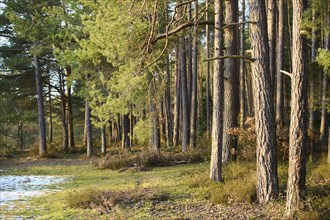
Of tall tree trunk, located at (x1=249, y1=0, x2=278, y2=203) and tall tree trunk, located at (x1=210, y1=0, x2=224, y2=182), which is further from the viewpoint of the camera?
tall tree trunk, located at (x1=210, y1=0, x2=224, y2=182)

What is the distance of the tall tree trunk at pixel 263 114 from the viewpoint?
7.48 m

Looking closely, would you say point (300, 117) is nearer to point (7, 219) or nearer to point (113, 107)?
point (7, 219)

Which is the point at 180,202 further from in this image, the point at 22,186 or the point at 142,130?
the point at 142,130

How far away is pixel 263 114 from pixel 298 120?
3.84 ft

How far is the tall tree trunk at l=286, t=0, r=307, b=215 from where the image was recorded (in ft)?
20.9

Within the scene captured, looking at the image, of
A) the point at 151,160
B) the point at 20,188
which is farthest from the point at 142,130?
the point at 20,188

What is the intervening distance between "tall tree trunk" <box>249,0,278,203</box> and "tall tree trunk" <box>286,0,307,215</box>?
1.03 meters

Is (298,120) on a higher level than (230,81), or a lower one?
lower

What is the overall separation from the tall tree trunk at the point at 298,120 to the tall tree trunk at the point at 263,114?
1033 millimetres

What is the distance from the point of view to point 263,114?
24.6 ft

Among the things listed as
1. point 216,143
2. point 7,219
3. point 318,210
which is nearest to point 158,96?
point 216,143

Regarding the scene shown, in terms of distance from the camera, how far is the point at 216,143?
30.9 feet

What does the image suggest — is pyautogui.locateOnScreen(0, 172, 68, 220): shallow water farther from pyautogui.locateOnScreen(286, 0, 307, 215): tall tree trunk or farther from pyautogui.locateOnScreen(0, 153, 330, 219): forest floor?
pyautogui.locateOnScreen(286, 0, 307, 215): tall tree trunk

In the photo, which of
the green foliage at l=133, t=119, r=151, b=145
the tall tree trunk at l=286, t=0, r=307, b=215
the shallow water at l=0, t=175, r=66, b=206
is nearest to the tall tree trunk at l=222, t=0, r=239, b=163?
the tall tree trunk at l=286, t=0, r=307, b=215
